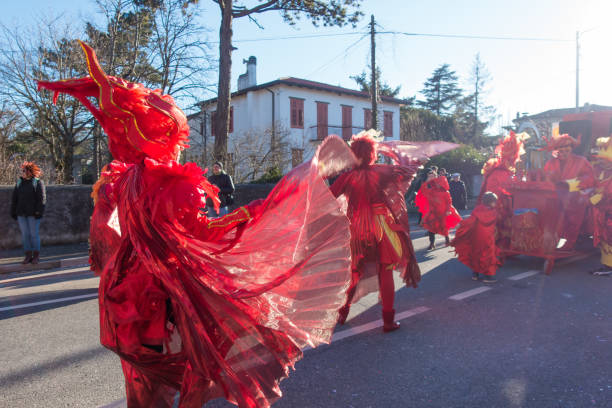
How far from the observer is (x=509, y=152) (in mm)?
7762

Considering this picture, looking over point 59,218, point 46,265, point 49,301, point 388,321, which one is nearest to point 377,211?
point 388,321

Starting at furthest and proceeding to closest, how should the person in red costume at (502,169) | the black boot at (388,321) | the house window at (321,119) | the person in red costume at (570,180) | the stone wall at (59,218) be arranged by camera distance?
the house window at (321,119) < the stone wall at (59,218) < the person in red costume at (502,169) < the person in red costume at (570,180) < the black boot at (388,321)

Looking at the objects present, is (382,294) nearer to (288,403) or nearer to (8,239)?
(288,403)

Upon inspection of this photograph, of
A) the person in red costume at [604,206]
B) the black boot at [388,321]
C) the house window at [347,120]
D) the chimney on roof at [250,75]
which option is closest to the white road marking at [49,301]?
the black boot at [388,321]

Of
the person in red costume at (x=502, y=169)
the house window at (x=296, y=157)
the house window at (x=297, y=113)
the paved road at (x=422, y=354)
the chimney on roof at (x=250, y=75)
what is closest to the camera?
the paved road at (x=422, y=354)

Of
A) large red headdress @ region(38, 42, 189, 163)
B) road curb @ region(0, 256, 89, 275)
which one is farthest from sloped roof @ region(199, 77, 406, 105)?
large red headdress @ region(38, 42, 189, 163)

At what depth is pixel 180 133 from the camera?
2289mm

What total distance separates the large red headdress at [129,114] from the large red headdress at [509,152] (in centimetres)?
688

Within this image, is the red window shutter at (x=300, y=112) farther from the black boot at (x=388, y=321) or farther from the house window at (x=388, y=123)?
the black boot at (x=388, y=321)

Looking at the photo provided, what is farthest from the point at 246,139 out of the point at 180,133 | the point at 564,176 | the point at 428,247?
the point at 180,133

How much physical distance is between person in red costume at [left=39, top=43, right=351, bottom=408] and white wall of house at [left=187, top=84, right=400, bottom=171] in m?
23.4

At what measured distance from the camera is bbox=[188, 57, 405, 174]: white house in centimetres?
2711

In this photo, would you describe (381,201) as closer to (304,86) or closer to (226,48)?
(226,48)

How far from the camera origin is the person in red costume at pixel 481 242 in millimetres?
6102
